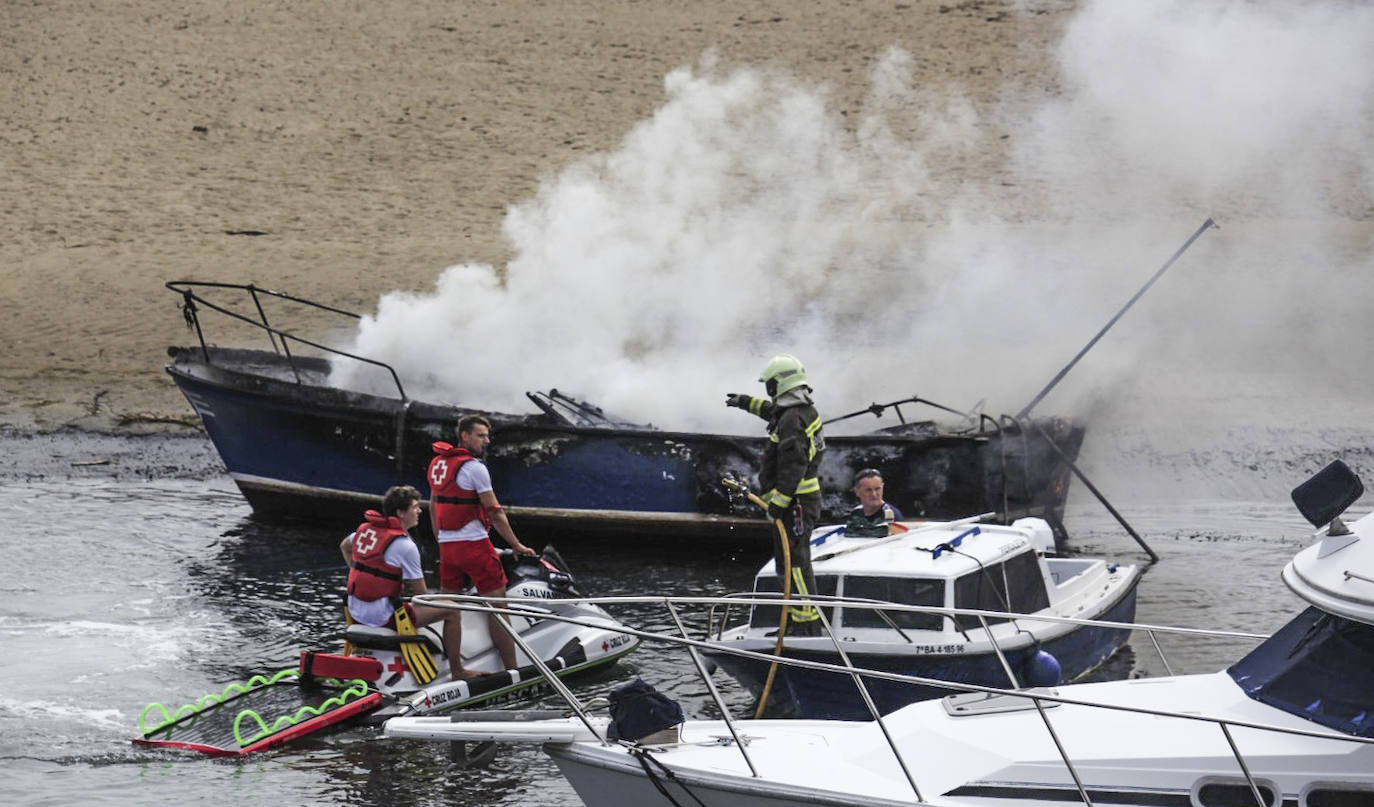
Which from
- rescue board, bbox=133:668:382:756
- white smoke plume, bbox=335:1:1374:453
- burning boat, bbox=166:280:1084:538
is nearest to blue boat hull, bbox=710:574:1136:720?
rescue board, bbox=133:668:382:756

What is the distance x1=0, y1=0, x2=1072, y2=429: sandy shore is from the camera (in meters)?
22.1

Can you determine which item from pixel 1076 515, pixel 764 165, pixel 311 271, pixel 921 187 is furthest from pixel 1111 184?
pixel 311 271

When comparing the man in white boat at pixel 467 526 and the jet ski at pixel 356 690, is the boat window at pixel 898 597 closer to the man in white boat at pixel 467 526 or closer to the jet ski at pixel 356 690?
the jet ski at pixel 356 690

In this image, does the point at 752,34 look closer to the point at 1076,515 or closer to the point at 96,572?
the point at 1076,515

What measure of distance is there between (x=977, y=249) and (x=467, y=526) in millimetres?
15607

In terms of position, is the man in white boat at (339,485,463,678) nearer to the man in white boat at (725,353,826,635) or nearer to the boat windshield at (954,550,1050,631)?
the man in white boat at (725,353,826,635)

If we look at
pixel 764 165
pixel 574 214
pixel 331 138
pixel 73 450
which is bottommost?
pixel 73 450

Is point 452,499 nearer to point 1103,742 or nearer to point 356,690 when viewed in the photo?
point 356,690

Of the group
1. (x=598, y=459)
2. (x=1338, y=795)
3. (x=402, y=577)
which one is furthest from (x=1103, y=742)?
(x=598, y=459)

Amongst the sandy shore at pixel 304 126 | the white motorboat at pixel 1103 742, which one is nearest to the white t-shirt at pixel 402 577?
the white motorboat at pixel 1103 742

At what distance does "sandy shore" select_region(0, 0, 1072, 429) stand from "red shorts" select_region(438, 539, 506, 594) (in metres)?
10.6

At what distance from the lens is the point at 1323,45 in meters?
20.1

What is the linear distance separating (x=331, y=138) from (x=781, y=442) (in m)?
22.2

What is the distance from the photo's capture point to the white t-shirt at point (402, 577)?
9281 millimetres
